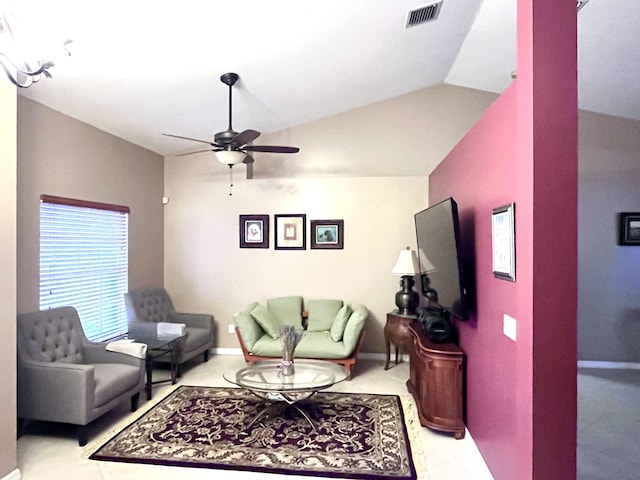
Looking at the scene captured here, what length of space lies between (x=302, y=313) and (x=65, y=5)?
4046mm

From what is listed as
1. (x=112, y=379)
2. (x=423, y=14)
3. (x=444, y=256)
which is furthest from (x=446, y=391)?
(x=423, y=14)

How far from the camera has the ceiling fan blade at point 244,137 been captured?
3.52m

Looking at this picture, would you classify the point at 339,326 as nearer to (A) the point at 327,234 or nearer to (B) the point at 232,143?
(A) the point at 327,234

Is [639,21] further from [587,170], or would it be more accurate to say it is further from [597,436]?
[597,436]

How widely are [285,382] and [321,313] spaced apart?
1.94 meters

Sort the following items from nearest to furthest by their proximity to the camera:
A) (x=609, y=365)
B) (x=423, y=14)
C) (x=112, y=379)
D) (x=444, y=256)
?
(x=444, y=256) < (x=112, y=379) < (x=423, y=14) < (x=609, y=365)

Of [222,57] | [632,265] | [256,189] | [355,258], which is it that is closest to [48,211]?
[222,57]

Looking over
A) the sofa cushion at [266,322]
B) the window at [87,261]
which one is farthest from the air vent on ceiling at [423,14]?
the window at [87,261]

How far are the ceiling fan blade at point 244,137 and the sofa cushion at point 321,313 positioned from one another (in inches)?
97.6

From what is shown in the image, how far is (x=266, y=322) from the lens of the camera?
15.7 feet

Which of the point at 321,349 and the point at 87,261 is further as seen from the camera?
the point at 321,349

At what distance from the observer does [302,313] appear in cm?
533

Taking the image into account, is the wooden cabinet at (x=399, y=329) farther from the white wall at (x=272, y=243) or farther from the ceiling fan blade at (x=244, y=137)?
the ceiling fan blade at (x=244, y=137)

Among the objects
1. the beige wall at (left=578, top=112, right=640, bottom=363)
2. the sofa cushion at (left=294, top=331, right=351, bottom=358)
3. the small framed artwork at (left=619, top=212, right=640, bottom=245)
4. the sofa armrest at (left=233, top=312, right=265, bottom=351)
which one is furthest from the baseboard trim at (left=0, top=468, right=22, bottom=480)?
the small framed artwork at (left=619, top=212, right=640, bottom=245)
